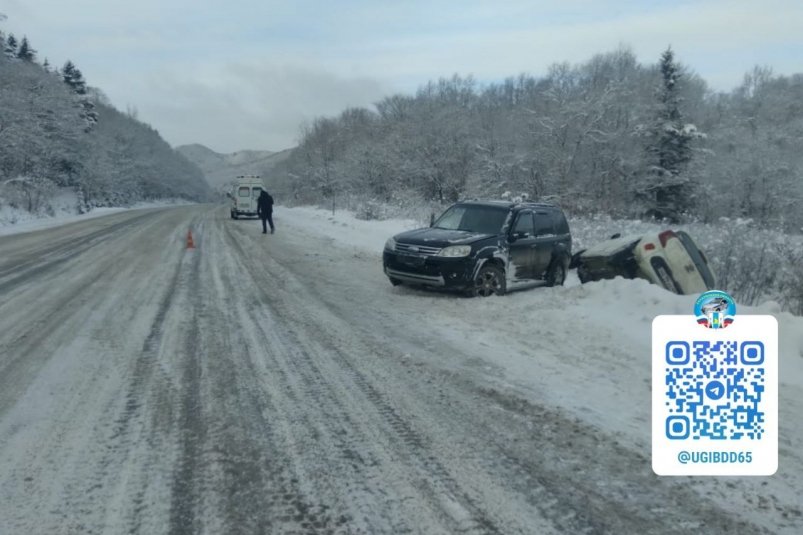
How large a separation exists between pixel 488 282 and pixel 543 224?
2.34m

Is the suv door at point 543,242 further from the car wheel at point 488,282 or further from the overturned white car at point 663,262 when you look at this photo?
the car wheel at point 488,282

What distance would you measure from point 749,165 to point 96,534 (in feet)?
182

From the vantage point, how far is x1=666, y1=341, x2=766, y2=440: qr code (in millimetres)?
3197

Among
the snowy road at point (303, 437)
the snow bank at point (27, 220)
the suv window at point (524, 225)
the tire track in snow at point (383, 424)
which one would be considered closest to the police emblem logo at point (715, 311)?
the snowy road at point (303, 437)

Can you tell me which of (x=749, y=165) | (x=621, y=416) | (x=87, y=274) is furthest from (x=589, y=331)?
(x=749, y=165)

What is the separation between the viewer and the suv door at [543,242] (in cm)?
1098

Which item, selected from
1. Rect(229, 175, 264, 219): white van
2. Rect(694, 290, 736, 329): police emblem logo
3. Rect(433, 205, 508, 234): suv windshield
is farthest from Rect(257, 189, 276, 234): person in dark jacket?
Rect(694, 290, 736, 329): police emblem logo

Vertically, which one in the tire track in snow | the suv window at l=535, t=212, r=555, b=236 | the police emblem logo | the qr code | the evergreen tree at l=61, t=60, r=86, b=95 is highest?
the evergreen tree at l=61, t=60, r=86, b=95

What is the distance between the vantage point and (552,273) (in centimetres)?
1148

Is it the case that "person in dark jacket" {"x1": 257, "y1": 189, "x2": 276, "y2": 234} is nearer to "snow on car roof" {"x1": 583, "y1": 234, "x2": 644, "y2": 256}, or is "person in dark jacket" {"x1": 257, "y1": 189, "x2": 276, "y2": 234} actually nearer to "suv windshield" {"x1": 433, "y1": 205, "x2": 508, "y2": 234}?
"suv windshield" {"x1": 433, "y1": 205, "x2": 508, "y2": 234}

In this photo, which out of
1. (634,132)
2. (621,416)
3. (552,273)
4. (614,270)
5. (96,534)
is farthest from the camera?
(634,132)

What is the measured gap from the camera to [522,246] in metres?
10.6

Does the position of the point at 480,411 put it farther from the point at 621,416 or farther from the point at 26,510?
the point at 26,510

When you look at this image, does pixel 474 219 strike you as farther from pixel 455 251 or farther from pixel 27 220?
pixel 27 220
